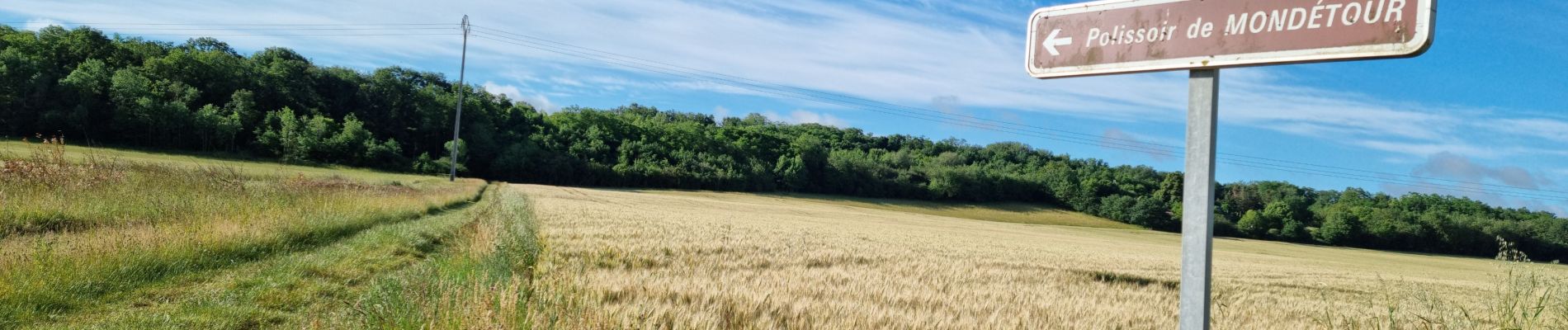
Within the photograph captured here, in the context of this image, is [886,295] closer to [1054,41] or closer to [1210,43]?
[1054,41]

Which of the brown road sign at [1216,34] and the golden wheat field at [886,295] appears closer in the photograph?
the brown road sign at [1216,34]

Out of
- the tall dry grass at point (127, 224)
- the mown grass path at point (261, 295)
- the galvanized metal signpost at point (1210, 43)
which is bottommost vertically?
the mown grass path at point (261, 295)

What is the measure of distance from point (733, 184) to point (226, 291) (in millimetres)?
89162

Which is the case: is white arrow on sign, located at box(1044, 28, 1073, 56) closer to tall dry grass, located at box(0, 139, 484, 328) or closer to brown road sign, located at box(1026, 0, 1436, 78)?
brown road sign, located at box(1026, 0, 1436, 78)

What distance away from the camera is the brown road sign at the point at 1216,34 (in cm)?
182

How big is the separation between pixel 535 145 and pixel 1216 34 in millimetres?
96510

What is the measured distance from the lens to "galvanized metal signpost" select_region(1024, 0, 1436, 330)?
183cm

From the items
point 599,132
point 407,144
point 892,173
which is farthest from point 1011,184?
point 407,144

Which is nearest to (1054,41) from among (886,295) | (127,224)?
(886,295)

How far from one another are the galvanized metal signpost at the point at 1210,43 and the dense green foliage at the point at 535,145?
7932cm

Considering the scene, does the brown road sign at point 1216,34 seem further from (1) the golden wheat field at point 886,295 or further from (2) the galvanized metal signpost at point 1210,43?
(1) the golden wheat field at point 886,295

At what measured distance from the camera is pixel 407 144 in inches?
3807

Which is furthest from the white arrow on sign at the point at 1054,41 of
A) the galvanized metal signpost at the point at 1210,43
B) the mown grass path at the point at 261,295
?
the mown grass path at the point at 261,295

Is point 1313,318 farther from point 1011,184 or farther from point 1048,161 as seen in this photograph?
point 1048,161
